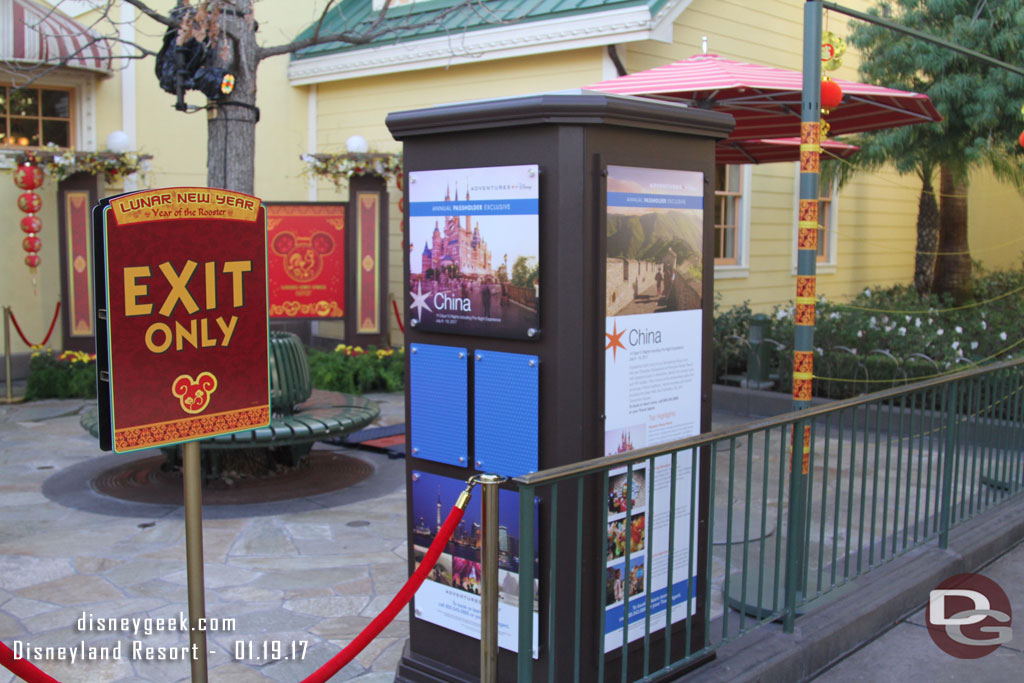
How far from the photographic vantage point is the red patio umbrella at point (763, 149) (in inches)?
407

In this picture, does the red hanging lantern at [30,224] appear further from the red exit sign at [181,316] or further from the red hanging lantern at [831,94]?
the red hanging lantern at [831,94]

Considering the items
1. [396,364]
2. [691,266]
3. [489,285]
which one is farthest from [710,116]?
[396,364]

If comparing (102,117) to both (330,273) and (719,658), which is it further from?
(719,658)

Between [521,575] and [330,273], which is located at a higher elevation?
[330,273]

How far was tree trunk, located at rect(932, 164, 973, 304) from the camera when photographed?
12.8 m

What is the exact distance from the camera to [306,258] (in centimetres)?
1164

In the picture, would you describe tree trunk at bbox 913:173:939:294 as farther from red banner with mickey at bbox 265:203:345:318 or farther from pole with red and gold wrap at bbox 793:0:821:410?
pole with red and gold wrap at bbox 793:0:821:410

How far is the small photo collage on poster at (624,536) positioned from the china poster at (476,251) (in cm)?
64

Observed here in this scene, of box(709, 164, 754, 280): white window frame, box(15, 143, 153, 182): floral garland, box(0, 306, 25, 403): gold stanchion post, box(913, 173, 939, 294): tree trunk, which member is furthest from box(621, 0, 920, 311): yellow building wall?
box(0, 306, 25, 403): gold stanchion post

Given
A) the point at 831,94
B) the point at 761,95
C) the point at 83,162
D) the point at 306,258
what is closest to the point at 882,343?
the point at 761,95

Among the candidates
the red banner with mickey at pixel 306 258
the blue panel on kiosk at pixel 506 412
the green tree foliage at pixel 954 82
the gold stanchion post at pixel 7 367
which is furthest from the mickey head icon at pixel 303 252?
the blue panel on kiosk at pixel 506 412

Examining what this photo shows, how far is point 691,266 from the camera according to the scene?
12.3 feet

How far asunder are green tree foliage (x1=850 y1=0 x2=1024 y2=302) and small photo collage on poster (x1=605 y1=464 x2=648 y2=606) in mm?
8758

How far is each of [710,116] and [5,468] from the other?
6.47 meters
